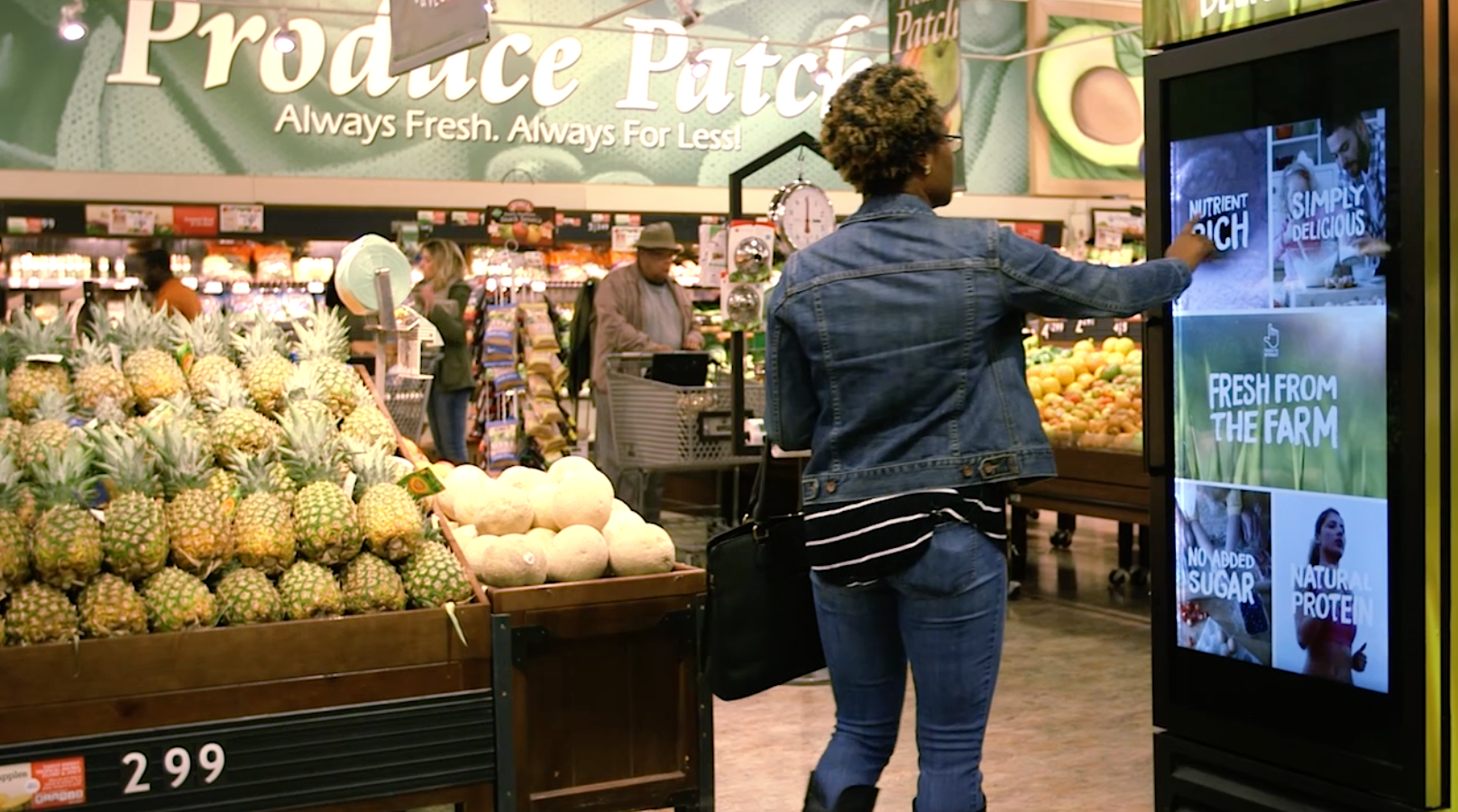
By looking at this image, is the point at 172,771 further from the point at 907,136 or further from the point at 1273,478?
the point at 1273,478

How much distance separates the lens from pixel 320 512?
10.2ft

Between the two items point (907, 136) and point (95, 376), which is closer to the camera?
point (907, 136)

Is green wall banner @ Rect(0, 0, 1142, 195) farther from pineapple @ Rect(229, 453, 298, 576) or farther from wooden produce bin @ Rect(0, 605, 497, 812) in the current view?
wooden produce bin @ Rect(0, 605, 497, 812)

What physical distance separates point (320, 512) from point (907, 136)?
1401mm

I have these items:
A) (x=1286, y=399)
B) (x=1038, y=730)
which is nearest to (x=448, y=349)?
(x=1038, y=730)

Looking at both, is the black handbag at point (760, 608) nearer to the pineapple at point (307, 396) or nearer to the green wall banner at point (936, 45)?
the pineapple at point (307, 396)

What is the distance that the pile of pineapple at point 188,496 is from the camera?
289cm

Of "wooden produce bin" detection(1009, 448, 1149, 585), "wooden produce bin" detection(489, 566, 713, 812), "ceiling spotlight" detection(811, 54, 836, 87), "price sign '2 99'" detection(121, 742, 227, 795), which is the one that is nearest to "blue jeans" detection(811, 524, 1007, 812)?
"wooden produce bin" detection(489, 566, 713, 812)

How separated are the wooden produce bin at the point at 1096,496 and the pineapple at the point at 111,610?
3.99 metres

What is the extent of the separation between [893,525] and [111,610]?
1469mm

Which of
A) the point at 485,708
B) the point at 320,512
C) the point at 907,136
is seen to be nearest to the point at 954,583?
the point at 907,136

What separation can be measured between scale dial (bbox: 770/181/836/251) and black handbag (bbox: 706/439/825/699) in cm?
274

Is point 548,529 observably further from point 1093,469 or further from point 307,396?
point 1093,469

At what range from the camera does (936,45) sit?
8.07m
